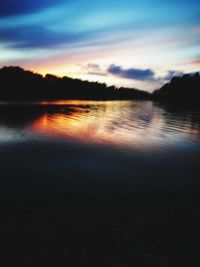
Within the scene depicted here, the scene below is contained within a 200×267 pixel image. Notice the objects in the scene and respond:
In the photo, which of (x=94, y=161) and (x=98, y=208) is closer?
(x=98, y=208)

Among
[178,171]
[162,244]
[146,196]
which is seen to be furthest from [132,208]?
[178,171]

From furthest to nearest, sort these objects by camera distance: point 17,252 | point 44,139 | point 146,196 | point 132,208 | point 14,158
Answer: point 44,139 < point 14,158 < point 146,196 < point 132,208 < point 17,252

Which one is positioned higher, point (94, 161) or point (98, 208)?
point (98, 208)

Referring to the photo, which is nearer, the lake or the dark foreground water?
the dark foreground water

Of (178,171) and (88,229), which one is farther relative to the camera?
(178,171)

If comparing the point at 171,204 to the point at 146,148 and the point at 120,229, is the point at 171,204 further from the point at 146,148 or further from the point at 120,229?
the point at 146,148

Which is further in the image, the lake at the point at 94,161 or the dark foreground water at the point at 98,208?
the lake at the point at 94,161

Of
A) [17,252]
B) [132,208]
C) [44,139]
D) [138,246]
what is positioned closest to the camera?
[17,252]

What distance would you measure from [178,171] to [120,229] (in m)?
7.76

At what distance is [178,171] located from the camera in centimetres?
1300

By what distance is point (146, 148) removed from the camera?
1819 centimetres

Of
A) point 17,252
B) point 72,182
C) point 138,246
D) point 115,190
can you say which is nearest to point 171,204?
point 115,190

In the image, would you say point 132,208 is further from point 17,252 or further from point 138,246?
point 17,252

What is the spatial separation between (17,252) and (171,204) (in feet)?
19.7
